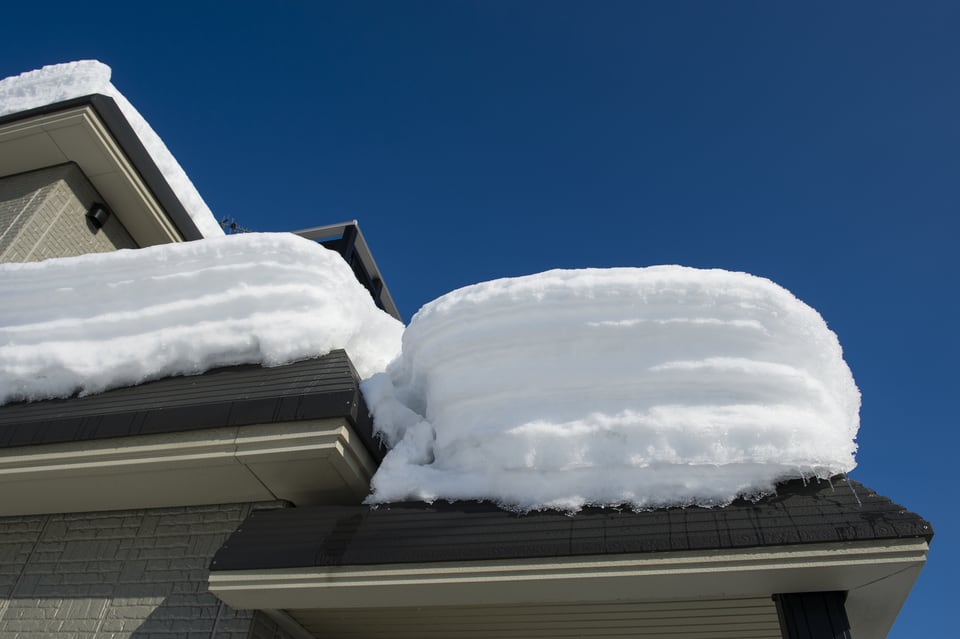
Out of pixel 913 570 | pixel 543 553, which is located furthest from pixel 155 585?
pixel 913 570

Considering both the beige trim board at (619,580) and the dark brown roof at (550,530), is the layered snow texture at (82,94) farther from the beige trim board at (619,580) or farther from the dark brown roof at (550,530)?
the beige trim board at (619,580)

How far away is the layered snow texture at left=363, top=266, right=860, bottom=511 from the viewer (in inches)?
109

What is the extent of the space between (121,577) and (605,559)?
2.56m

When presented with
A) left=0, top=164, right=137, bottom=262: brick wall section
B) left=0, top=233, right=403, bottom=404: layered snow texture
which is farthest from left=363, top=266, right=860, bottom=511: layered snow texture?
left=0, top=164, right=137, bottom=262: brick wall section

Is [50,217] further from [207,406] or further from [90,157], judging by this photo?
[207,406]

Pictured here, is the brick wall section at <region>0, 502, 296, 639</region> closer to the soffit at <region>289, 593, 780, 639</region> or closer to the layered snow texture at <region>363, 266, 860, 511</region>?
the soffit at <region>289, 593, 780, 639</region>

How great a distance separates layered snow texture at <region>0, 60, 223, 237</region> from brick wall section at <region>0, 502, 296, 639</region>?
4.76 metres

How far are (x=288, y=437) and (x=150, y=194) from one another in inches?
216

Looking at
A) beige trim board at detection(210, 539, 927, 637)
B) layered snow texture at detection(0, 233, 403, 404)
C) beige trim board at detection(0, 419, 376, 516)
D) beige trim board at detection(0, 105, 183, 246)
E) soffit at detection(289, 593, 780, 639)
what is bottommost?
beige trim board at detection(210, 539, 927, 637)

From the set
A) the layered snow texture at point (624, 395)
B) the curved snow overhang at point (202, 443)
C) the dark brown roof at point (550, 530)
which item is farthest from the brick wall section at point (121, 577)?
the layered snow texture at point (624, 395)

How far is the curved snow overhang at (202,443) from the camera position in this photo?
3221 millimetres

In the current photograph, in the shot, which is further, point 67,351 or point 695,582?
point 67,351

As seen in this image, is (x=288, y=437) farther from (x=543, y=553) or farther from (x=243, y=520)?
→ (x=543, y=553)

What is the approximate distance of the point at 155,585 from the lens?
346 cm
